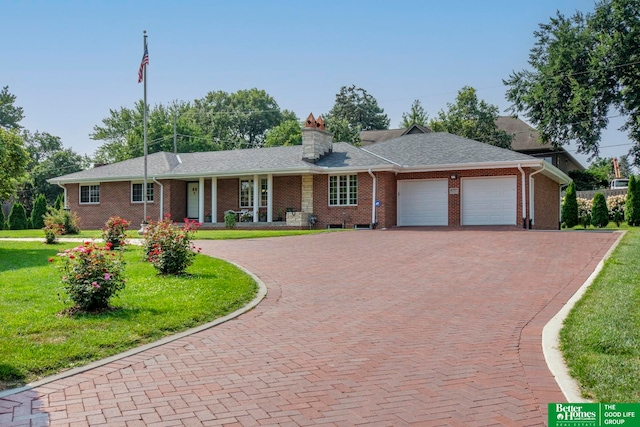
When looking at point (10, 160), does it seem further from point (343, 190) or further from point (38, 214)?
point (38, 214)

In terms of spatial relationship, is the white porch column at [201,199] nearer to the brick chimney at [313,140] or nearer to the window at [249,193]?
the window at [249,193]

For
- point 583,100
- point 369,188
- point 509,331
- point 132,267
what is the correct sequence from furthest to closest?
1. point 583,100
2. point 369,188
3. point 132,267
4. point 509,331

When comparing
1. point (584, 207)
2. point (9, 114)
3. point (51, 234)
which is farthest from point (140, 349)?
point (9, 114)

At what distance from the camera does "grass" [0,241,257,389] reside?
223 inches

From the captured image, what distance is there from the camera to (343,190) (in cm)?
2517

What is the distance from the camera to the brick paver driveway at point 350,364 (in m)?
4.37

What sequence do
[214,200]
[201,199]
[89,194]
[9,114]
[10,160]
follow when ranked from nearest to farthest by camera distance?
[10,160]
[214,200]
[201,199]
[89,194]
[9,114]

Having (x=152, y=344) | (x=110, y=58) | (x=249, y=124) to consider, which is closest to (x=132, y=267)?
(x=152, y=344)

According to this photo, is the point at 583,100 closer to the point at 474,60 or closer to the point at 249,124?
the point at 474,60

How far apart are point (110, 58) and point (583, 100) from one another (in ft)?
73.3

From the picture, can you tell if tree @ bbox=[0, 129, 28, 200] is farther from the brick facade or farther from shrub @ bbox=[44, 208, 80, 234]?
the brick facade

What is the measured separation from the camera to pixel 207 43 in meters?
18.1

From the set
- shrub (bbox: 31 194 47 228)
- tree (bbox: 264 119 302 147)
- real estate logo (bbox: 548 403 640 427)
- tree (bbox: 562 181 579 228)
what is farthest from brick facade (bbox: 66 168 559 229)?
tree (bbox: 264 119 302 147)

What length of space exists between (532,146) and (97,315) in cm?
4703
